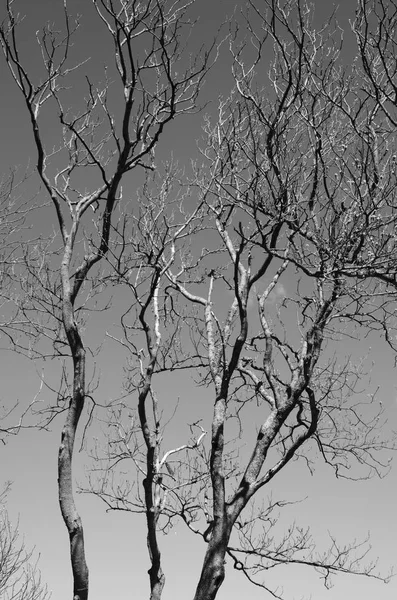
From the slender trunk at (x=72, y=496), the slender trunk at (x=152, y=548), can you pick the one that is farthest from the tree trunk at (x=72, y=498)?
the slender trunk at (x=152, y=548)

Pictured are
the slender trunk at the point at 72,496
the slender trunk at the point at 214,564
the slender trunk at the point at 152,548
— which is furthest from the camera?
the slender trunk at the point at 152,548

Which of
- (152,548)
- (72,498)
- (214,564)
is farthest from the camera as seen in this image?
(152,548)

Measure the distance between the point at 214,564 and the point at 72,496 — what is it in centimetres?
160

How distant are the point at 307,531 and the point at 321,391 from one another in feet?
5.31

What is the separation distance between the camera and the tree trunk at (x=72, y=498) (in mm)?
4656

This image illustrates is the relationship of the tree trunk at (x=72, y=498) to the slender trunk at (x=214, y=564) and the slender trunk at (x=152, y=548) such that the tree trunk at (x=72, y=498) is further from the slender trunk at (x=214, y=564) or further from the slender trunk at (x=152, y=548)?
the slender trunk at (x=152, y=548)

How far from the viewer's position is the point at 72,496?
479cm

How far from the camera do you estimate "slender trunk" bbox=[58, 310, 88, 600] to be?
15.3 ft

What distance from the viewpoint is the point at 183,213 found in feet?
25.0

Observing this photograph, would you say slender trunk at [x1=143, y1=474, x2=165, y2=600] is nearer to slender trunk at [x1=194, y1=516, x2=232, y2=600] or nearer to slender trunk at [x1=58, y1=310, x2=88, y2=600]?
slender trunk at [x1=194, y1=516, x2=232, y2=600]

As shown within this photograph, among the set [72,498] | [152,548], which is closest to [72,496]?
[72,498]

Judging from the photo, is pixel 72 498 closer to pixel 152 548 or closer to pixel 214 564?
pixel 214 564

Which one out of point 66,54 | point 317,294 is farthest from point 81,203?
point 317,294

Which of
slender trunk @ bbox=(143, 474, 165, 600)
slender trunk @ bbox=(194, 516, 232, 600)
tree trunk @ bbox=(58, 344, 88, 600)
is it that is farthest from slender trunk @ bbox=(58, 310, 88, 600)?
slender trunk @ bbox=(143, 474, 165, 600)
